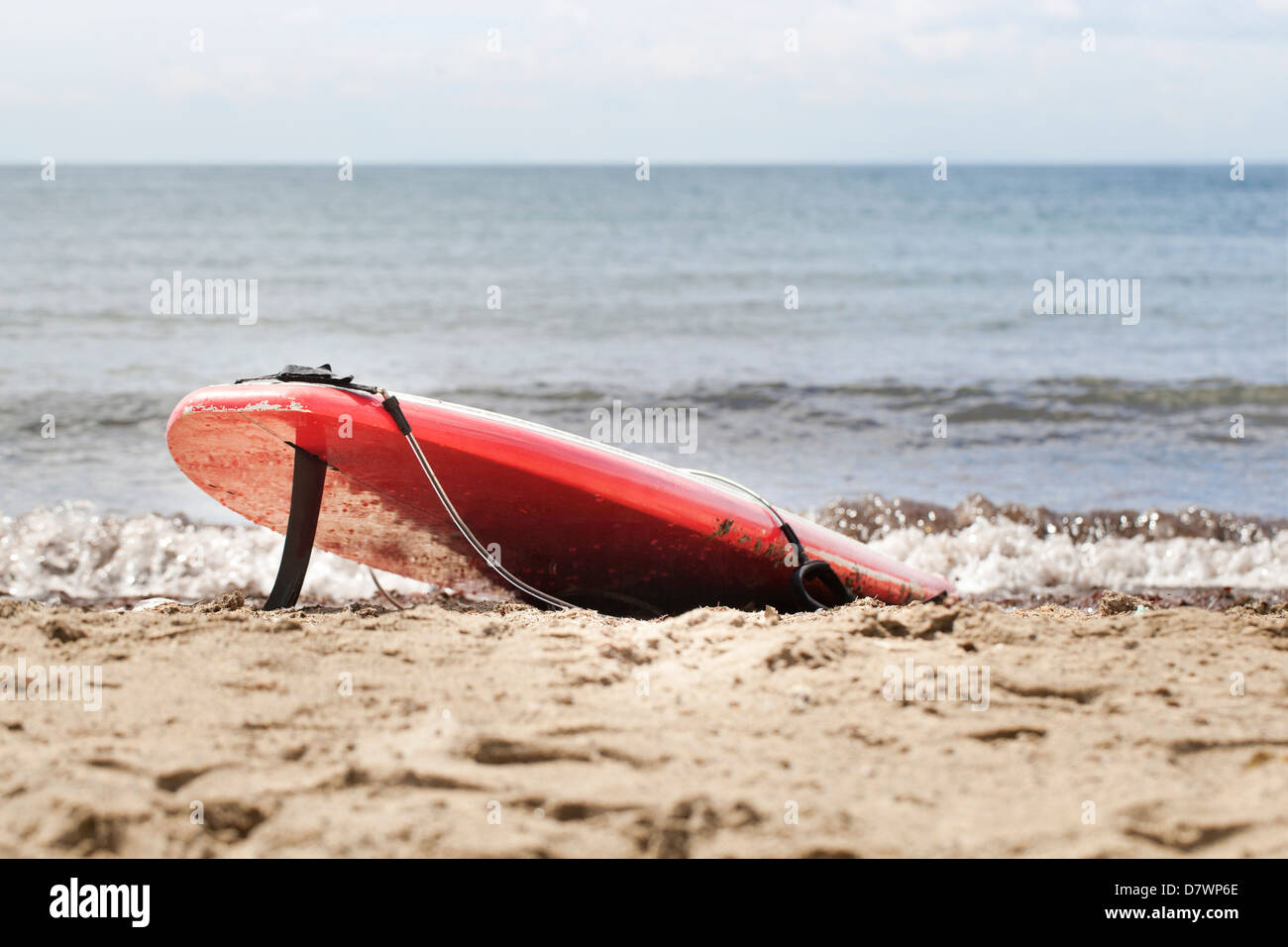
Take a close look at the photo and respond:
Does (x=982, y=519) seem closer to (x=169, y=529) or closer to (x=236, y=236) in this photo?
(x=169, y=529)

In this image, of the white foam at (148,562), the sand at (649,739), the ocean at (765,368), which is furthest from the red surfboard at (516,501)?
the ocean at (765,368)

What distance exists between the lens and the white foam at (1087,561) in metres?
5.49

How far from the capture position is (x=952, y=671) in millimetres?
2568

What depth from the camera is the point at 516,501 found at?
3.77m

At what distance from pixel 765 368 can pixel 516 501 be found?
7.47 metres

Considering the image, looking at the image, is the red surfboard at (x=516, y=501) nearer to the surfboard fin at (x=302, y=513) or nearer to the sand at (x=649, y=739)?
the surfboard fin at (x=302, y=513)

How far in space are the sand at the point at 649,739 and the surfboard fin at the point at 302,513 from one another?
647mm

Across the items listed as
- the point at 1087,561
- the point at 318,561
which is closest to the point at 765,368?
the point at 1087,561

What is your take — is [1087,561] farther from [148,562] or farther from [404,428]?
[148,562]

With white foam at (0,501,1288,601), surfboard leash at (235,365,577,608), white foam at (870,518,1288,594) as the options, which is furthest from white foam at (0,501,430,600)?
white foam at (870,518,1288,594)

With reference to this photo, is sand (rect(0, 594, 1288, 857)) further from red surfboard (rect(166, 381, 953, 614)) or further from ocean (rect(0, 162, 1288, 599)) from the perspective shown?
ocean (rect(0, 162, 1288, 599))

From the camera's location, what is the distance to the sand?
1901mm

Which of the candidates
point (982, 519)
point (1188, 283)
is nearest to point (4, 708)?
point (982, 519)
